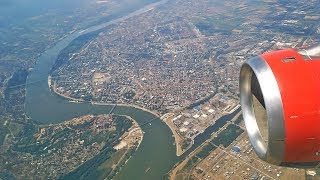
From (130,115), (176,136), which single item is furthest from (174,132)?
(130,115)

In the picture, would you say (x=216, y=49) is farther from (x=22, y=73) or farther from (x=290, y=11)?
(x=22, y=73)

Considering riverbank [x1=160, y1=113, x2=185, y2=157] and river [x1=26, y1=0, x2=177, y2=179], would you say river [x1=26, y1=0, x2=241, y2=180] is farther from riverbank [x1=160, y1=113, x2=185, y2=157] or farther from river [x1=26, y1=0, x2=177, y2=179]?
riverbank [x1=160, y1=113, x2=185, y2=157]

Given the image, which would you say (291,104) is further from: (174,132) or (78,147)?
(78,147)

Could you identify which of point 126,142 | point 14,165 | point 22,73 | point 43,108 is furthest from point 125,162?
point 22,73

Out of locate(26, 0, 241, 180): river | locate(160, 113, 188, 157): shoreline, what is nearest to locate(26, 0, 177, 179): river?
locate(26, 0, 241, 180): river

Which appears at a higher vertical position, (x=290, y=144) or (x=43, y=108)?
(x=290, y=144)

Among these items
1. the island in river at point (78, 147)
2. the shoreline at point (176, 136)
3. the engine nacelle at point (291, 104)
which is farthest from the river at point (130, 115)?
the engine nacelle at point (291, 104)
